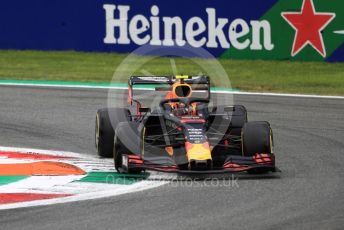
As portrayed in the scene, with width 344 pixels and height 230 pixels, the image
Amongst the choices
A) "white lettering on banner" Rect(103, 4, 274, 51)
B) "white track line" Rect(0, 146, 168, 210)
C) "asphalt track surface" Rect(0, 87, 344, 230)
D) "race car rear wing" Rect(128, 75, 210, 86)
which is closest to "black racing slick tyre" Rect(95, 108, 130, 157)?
"race car rear wing" Rect(128, 75, 210, 86)

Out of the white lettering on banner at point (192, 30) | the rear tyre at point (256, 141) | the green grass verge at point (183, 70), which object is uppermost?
the white lettering on banner at point (192, 30)

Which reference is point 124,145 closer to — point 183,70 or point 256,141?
point 256,141

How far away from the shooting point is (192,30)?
21.6 metres

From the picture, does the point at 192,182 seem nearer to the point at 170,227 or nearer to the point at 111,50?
the point at 170,227

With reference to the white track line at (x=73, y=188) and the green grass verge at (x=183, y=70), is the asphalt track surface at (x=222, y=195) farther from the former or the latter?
the green grass verge at (x=183, y=70)

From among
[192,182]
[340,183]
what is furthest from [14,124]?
[340,183]

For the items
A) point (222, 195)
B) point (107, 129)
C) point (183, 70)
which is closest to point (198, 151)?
point (222, 195)

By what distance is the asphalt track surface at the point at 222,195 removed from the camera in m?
8.73

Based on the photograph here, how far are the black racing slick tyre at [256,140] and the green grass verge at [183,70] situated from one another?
8.26 metres

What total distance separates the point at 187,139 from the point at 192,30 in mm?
11015

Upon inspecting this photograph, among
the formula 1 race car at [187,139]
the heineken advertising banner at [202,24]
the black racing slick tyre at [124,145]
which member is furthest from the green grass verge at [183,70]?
the black racing slick tyre at [124,145]

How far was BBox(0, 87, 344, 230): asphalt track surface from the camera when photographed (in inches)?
344

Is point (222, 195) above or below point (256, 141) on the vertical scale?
below

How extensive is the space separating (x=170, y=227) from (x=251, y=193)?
1.72 meters
